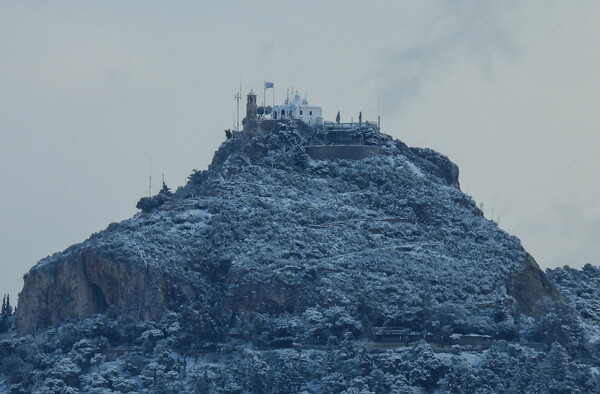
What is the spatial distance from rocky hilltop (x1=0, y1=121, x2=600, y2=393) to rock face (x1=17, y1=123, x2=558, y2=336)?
0.48ft

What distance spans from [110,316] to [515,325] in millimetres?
29011

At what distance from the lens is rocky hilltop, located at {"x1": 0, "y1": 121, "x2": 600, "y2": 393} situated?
174750 mm

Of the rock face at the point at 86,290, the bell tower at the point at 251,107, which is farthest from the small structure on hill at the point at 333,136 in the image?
the rock face at the point at 86,290

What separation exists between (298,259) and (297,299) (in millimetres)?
4270

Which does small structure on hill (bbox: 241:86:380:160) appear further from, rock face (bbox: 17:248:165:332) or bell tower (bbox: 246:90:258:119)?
rock face (bbox: 17:248:165:332)

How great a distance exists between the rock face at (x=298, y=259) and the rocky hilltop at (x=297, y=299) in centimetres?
15

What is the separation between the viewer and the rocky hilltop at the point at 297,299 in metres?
175

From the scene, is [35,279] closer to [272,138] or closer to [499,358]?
[272,138]

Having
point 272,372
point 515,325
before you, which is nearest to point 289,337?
point 272,372

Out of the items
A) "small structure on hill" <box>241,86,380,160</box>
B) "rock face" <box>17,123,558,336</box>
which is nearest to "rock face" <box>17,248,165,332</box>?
"rock face" <box>17,123,558,336</box>

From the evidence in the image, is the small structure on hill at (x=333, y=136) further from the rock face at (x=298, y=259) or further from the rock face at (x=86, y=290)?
the rock face at (x=86, y=290)

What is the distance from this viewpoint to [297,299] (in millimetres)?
180000

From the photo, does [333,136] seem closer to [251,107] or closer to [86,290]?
[251,107]

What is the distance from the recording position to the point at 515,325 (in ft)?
593
